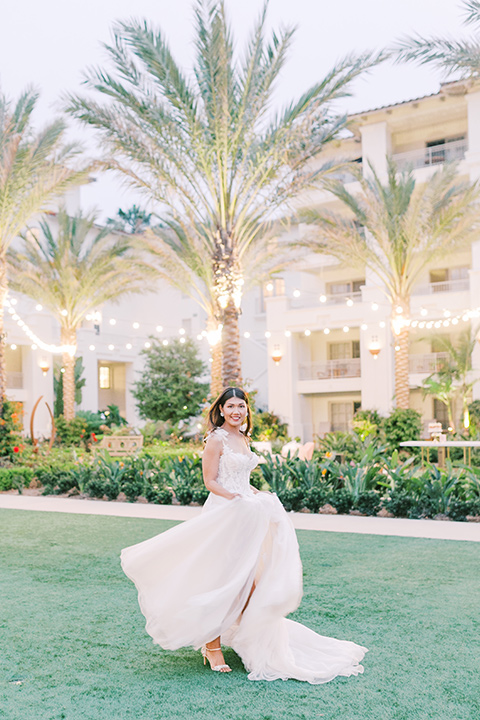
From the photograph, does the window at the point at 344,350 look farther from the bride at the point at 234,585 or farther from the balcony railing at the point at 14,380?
the bride at the point at 234,585

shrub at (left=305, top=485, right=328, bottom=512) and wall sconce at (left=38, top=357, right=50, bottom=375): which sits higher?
wall sconce at (left=38, top=357, right=50, bottom=375)

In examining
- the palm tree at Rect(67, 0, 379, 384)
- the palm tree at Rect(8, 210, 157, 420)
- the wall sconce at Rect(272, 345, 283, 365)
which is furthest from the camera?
the wall sconce at Rect(272, 345, 283, 365)

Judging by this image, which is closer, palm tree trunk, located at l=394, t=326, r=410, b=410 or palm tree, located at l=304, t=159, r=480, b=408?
palm tree, located at l=304, t=159, r=480, b=408

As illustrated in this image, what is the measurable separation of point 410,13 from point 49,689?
16.2 meters

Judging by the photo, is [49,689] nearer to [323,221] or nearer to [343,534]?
[343,534]

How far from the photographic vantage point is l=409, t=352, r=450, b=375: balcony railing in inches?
1123

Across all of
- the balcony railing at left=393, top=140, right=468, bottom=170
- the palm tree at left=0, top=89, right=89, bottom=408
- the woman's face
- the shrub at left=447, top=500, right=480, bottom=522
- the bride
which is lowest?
the shrub at left=447, top=500, right=480, bottom=522

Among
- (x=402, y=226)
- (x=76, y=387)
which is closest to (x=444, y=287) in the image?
(x=402, y=226)

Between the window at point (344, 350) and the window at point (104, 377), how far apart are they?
13.9m

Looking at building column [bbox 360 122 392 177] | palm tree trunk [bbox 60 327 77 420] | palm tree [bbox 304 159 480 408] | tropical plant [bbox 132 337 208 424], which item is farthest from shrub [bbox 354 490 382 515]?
building column [bbox 360 122 392 177]

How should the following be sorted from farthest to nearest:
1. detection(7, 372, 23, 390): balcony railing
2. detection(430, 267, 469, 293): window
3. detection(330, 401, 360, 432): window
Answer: detection(7, 372, 23, 390): balcony railing → detection(330, 401, 360, 432): window → detection(430, 267, 469, 293): window

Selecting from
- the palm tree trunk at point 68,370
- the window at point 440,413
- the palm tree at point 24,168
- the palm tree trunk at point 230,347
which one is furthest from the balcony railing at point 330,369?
the palm tree trunk at point 230,347

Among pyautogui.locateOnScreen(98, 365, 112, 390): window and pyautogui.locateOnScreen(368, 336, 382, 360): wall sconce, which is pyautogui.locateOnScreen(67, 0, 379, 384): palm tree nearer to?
pyautogui.locateOnScreen(368, 336, 382, 360): wall sconce

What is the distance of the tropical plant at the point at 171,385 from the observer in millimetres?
32062
